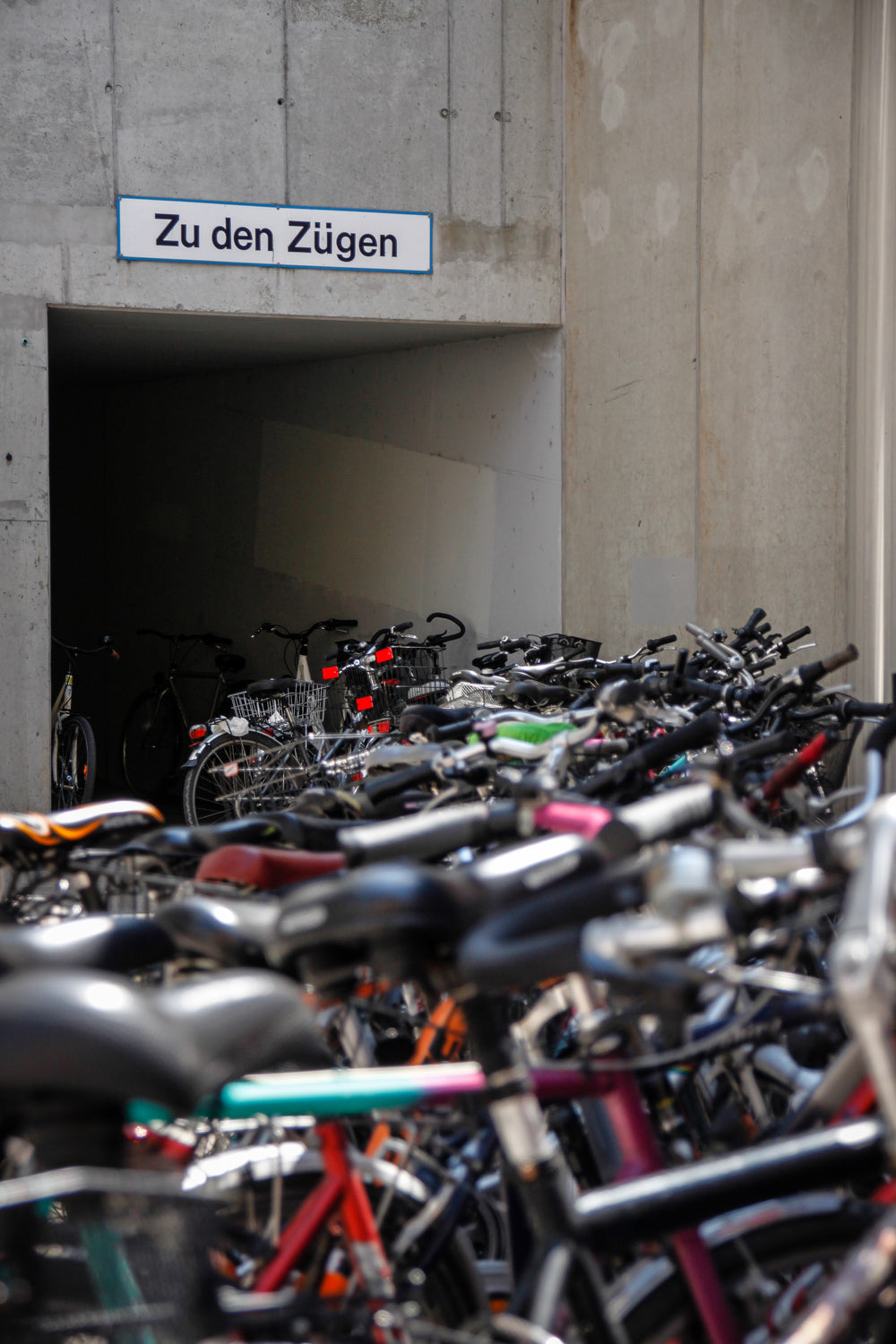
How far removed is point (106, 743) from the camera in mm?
14766

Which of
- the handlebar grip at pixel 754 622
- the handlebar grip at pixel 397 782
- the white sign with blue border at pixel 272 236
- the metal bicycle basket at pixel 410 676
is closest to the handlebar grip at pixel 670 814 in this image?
the handlebar grip at pixel 397 782

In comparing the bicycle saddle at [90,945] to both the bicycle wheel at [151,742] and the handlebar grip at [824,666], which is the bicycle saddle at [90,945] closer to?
the handlebar grip at [824,666]

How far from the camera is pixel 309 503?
37.8ft

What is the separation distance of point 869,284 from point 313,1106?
22.9 feet

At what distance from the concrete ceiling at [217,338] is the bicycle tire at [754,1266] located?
290 inches

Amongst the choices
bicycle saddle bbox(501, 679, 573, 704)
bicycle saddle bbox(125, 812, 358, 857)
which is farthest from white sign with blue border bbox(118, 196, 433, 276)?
bicycle saddle bbox(125, 812, 358, 857)

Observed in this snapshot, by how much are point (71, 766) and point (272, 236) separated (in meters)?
3.30

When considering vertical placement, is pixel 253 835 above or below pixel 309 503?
below

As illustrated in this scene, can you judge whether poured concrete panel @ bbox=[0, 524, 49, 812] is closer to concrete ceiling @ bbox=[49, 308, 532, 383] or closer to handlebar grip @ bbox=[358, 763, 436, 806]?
concrete ceiling @ bbox=[49, 308, 532, 383]

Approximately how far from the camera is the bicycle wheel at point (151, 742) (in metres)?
11.2

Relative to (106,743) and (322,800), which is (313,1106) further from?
(106,743)

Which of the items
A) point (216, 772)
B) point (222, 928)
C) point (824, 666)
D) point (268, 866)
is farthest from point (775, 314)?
point (222, 928)

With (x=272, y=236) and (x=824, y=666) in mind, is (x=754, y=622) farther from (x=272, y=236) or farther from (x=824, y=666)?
(x=272, y=236)

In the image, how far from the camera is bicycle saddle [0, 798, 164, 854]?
2629 millimetres
